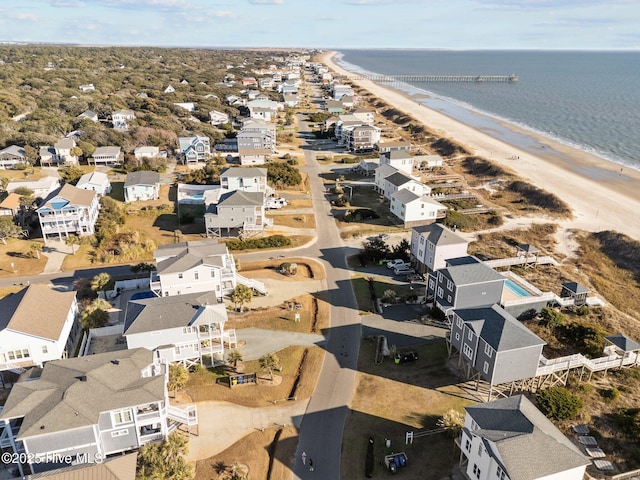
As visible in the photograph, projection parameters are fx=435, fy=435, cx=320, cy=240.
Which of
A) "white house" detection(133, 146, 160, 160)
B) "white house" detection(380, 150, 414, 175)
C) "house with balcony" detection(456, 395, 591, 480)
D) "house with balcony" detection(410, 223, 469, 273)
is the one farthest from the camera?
"white house" detection(133, 146, 160, 160)

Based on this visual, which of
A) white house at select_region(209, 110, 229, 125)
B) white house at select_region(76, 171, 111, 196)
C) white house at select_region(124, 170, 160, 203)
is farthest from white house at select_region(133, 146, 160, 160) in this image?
white house at select_region(209, 110, 229, 125)

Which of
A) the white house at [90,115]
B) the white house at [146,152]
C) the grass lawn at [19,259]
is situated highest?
the white house at [90,115]

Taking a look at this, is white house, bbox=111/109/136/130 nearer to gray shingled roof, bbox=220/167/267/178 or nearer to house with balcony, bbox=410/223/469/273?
gray shingled roof, bbox=220/167/267/178

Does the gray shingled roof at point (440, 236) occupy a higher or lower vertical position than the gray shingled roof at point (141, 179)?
higher

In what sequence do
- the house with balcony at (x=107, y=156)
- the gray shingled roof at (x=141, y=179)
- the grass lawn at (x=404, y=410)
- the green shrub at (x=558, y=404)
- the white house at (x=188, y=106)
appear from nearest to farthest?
the grass lawn at (x=404, y=410), the green shrub at (x=558, y=404), the gray shingled roof at (x=141, y=179), the house with balcony at (x=107, y=156), the white house at (x=188, y=106)

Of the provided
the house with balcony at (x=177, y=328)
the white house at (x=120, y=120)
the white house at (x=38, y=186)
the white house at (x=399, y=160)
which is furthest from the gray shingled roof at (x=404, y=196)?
the white house at (x=120, y=120)

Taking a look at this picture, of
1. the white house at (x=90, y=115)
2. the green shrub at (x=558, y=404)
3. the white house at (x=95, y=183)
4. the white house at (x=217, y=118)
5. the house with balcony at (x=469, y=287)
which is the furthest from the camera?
the white house at (x=217, y=118)

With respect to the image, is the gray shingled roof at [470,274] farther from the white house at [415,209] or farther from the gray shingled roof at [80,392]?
the gray shingled roof at [80,392]

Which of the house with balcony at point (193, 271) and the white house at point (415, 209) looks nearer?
the house with balcony at point (193, 271)

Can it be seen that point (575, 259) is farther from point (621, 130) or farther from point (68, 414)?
point (621, 130)
